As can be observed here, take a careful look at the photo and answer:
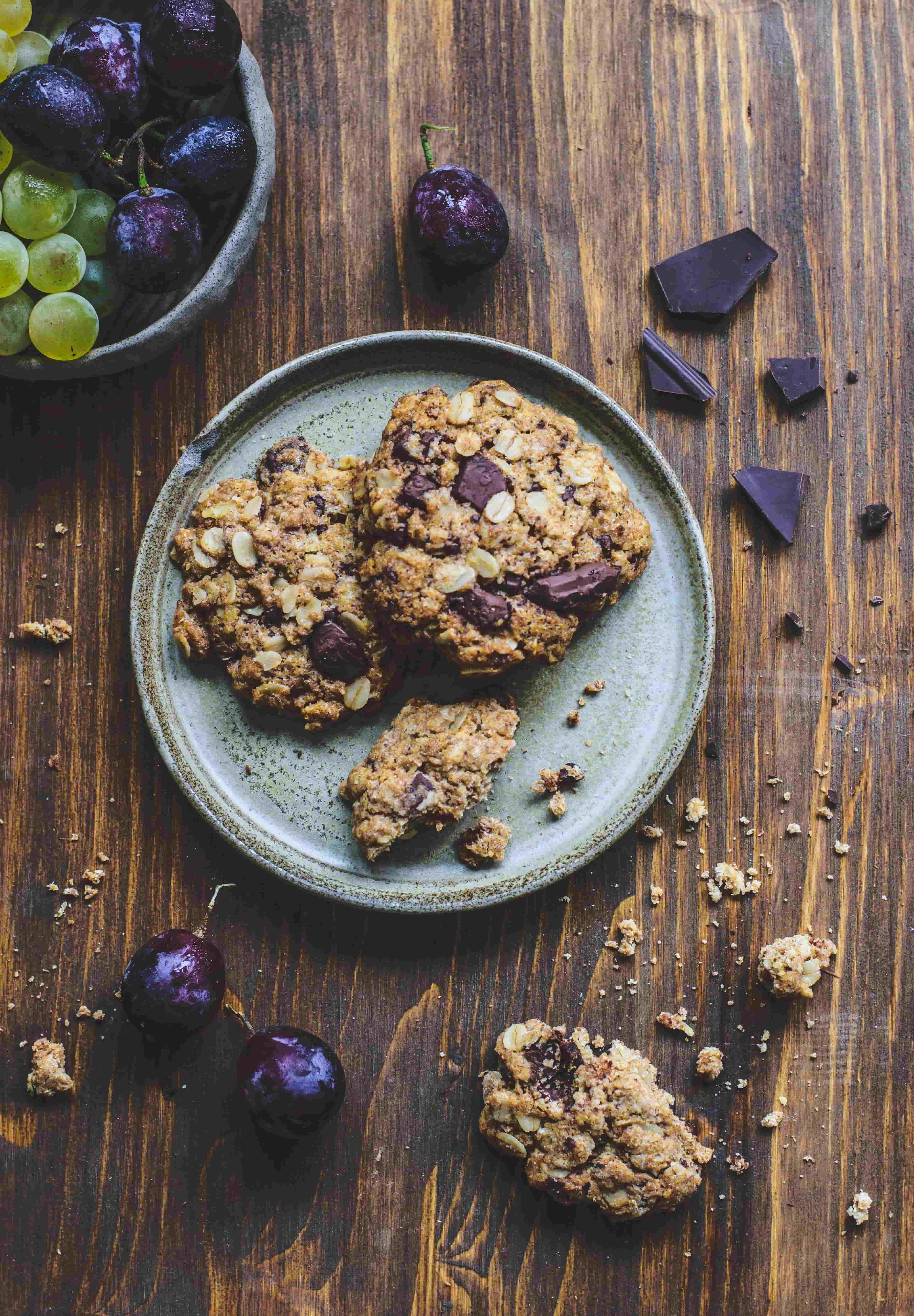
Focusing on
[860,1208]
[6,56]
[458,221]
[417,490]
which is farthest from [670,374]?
[860,1208]

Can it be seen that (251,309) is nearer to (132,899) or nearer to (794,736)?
(132,899)

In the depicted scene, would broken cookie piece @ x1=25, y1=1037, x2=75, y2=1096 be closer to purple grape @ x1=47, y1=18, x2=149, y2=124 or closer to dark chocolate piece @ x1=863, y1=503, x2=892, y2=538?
purple grape @ x1=47, y1=18, x2=149, y2=124

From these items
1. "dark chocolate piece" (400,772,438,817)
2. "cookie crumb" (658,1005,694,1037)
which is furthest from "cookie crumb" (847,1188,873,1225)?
"dark chocolate piece" (400,772,438,817)

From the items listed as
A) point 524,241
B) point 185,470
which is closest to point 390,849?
point 185,470

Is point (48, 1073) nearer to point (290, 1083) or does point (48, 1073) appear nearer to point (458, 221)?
point (290, 1083)

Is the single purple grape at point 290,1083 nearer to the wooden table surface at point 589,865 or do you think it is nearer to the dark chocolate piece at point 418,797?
the wooden table surface at point 589,865
